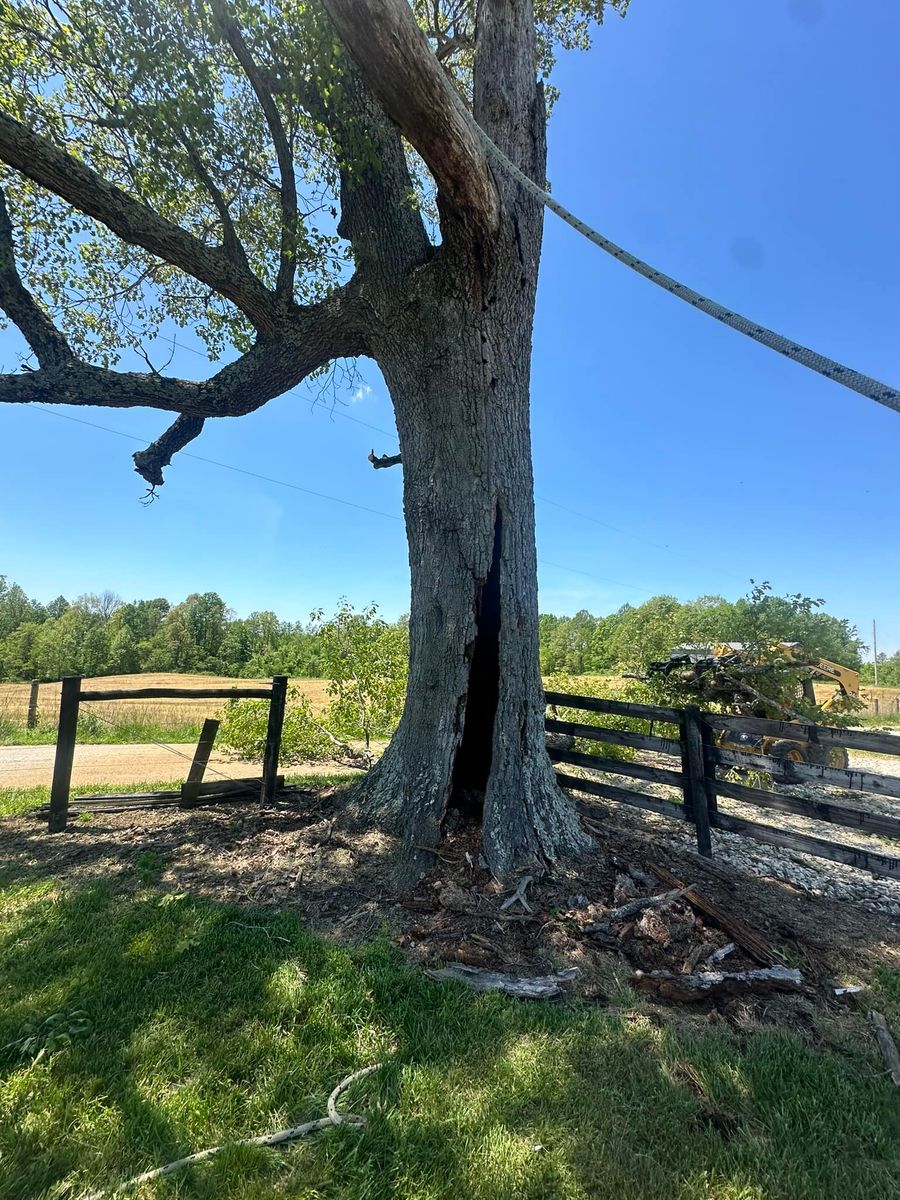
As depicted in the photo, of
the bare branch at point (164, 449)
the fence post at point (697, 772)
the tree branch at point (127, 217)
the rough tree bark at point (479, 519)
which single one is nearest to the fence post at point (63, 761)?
the bare branch at point (164, 449)

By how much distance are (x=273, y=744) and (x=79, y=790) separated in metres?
3.31

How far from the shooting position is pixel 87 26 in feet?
13.2

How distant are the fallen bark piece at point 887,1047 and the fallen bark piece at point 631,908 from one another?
95cm

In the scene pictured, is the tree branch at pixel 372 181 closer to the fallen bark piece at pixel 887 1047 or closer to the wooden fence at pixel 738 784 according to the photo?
the wooden fence at pixel 738 784

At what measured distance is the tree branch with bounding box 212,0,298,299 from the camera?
407 centimetres

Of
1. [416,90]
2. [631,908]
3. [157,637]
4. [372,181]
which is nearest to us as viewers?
[416,90]

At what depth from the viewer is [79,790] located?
639 cm

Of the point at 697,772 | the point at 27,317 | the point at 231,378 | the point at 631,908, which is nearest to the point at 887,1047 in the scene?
the point at 631,908

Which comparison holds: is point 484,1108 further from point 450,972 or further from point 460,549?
point 460,549

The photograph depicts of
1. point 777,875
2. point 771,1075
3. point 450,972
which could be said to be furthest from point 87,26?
point 777,875

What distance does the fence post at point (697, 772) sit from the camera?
445 centimetres

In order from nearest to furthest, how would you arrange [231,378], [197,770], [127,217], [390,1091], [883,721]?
[390,1091], [127,217], [231,378], [197,770], [883,721]

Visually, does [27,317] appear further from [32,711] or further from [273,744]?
[32,711]

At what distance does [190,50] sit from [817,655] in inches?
486
